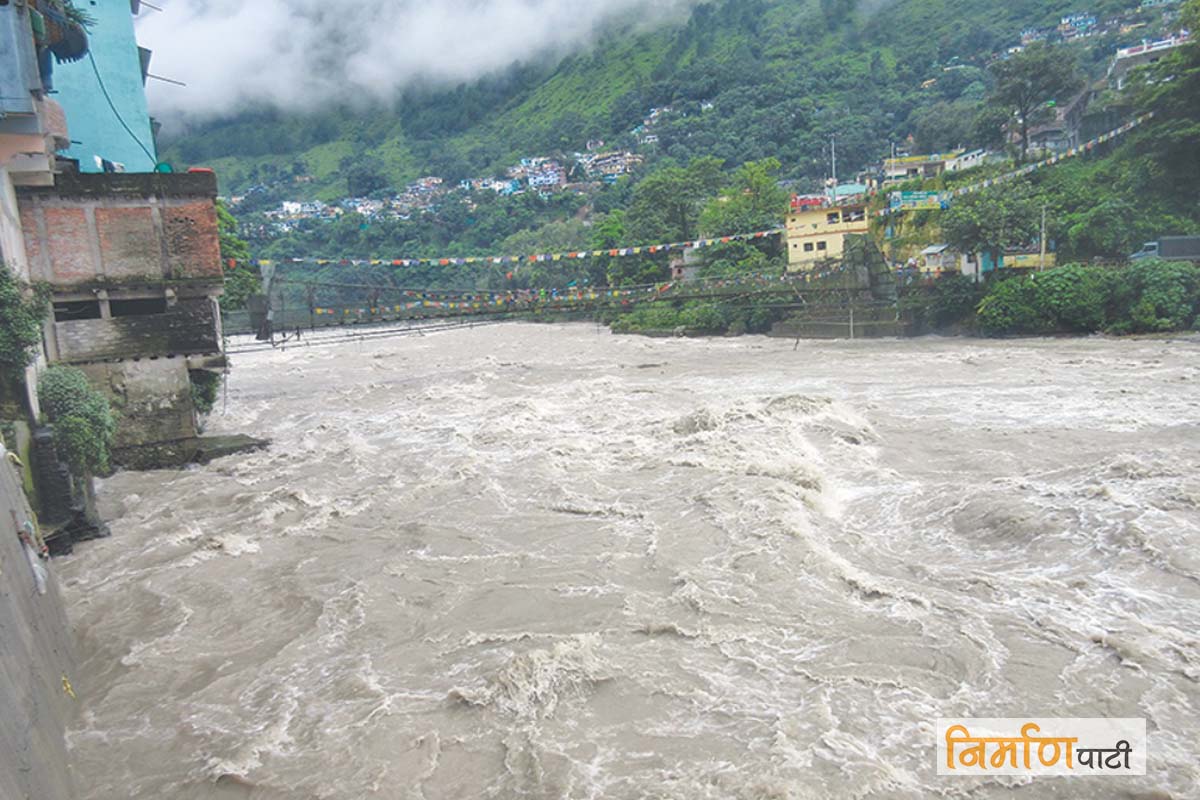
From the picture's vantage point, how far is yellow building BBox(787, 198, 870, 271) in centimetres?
2989

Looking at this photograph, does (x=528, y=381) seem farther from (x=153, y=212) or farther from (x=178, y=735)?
(x=178, y=735)

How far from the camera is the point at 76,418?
852cm

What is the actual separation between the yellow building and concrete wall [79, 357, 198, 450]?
74.5 ft

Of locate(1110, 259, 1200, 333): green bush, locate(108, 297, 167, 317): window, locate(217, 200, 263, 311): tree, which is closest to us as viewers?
locate(108, 297, 167, 317): window

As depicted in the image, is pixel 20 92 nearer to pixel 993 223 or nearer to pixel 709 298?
pixel 709 298

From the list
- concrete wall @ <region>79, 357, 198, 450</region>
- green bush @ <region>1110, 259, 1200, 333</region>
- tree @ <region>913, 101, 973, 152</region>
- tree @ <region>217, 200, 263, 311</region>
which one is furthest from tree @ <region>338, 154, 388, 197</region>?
concrete wall @ <region>79, 357, 198, 450</region>

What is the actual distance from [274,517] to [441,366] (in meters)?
16.2

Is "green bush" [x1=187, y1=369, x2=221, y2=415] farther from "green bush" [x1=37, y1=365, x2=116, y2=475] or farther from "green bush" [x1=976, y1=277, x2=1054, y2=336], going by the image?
"green bush" [x1=976, y1=277, x2=1054, y2=336]

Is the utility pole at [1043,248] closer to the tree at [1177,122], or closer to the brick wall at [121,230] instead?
the tree at [1177,122]

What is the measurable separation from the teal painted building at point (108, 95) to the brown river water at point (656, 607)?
788cm

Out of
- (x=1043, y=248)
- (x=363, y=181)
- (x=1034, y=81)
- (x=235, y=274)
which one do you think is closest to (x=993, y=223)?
(x=1043, y=248)

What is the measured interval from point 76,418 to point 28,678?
18.0 feet

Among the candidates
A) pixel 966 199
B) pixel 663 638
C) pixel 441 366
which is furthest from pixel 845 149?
pixel 663 638

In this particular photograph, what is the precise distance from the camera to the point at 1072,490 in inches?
301
